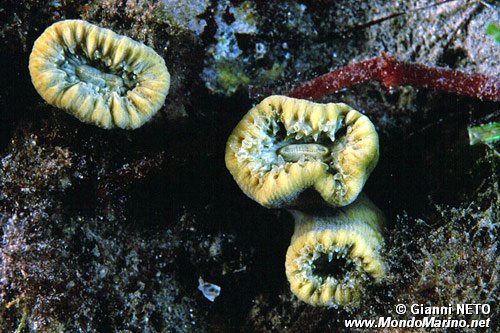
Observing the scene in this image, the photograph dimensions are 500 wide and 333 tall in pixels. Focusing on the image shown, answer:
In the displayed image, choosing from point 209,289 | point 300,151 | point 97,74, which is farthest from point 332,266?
point 97,74

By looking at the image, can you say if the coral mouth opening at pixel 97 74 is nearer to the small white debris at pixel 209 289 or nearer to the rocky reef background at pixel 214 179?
the rocky reef background at pixel 214 179

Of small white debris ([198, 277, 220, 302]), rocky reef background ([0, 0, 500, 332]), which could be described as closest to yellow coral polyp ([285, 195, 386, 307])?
rocky reef background ([0, 0, 500, 332])

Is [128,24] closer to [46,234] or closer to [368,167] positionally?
[46,234]

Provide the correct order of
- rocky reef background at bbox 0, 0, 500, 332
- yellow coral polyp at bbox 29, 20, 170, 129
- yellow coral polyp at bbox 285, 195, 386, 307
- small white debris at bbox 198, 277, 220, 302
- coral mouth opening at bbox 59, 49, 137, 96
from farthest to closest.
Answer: small white debris at bbox 198, 277, 220, 302
rocky reef background at bbox 0, 0, 500, 332
yellow coral polyp at bbox 285, 195, 386, 307
coral mouth opening at bbox 59, 49, 137, 96
yellow coral polyp at bbox 29, 20, 170, 129

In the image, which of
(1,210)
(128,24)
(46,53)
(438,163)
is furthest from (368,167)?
(1,210)

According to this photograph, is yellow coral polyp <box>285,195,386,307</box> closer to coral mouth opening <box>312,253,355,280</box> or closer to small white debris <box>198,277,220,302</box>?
coral mouth opening <box>312,253,355,280</box>

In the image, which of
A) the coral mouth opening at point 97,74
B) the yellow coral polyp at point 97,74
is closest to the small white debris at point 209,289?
the yellow coral polyp at point 97,74
